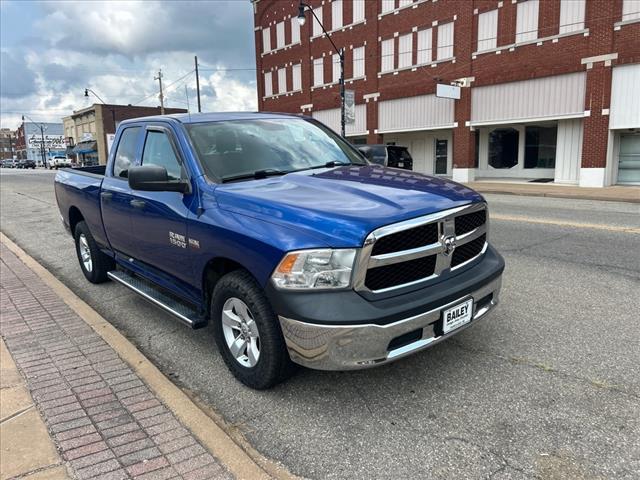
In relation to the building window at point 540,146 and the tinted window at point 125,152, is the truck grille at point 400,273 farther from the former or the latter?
the building window at point 540,146

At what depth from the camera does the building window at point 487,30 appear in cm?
2302

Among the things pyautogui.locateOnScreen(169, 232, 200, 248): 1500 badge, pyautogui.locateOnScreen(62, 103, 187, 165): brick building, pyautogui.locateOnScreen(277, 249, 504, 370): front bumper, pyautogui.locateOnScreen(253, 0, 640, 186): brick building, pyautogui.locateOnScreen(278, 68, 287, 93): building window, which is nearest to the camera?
pyautogui.locateOnScreen(277, 249, 504, 370): front bumper

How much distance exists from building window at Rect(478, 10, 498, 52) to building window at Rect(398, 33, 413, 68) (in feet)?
13.8

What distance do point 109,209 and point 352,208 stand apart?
10.3 feet

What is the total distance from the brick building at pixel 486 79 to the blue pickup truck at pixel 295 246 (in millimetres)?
19170

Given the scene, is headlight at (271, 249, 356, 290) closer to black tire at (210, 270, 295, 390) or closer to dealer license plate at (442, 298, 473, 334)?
black tire at (210, 270, 295, 390)

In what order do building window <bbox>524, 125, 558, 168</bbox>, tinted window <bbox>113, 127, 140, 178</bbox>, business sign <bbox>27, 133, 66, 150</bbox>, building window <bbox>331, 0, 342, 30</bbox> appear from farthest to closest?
business sign <bbox>27, 133, 66, 150</bbox>
building window <bbox>331, 0, 342, 30</bbox>
building window <bbox>524, 125, 558, 168</bbox>
tinted window <bbox>113, 127, 140, 178</bbox>

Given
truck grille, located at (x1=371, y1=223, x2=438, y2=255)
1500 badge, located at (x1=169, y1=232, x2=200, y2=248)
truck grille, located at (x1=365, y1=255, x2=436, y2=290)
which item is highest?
truck grille, located at (x1=371, y1=223, x2=438, y2=255)

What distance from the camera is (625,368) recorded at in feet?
11.6

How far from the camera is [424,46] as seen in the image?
2616 centimetres

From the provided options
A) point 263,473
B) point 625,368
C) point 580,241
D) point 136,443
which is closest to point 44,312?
point 136,443

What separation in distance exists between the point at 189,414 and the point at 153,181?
1642 millimetres

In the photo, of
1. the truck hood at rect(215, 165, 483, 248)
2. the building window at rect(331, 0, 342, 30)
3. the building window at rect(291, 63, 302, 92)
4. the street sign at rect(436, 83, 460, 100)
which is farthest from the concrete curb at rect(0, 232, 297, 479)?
the building window at rect(291, 63, 302, 92)

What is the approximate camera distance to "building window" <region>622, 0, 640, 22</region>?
18.4 m
